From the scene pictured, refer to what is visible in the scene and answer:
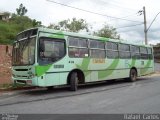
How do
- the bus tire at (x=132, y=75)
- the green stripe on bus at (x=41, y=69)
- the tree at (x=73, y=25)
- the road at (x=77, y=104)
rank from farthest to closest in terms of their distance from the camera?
the tree at (x=73, y=25) < the bus tire at (x=132, y=75) < the green stripe on bus at (x=41, y=69) < the road at (x=77, y=104)

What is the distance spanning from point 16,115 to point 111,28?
52.4m

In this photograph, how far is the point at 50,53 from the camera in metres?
14.1

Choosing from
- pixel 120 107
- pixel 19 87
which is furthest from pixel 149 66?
pixel 120 107

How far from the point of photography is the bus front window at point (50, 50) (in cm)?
1364

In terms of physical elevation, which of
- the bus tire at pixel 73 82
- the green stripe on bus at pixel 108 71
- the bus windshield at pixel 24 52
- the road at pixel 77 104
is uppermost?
the bus windshield at pixel 24 52

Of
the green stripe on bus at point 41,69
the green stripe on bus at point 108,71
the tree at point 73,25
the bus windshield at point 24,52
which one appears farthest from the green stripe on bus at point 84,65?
the tree at point 73,25

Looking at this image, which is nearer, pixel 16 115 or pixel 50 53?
pixel 16 115

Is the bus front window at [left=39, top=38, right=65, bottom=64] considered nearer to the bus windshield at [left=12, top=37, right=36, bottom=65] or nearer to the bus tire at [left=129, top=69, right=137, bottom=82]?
the bus windshield at [left=12, top=37, right=36, bottom=65]

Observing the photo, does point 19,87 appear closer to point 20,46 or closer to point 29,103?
point 20,46

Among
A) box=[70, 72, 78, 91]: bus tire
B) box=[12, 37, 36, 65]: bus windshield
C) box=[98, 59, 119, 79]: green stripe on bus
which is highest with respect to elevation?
box=[12, 37, 36, 65]: bus windshield

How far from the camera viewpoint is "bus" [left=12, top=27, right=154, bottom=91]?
44.7 ft

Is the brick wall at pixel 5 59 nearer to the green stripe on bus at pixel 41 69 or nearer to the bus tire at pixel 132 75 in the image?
the bus tire at pixel 132 75

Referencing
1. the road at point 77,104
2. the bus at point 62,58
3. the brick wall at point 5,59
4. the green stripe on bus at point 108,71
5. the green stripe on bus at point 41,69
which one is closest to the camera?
the road at point 77,104

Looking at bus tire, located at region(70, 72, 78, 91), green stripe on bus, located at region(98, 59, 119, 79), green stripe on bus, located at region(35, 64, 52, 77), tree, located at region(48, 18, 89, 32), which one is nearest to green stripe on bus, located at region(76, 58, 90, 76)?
bus tire, located at region(70, 72, 78, 91)
